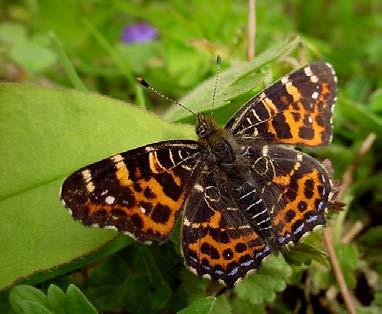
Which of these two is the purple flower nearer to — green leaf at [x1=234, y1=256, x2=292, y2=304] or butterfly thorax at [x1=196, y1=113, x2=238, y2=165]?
butterfly thorax at [x1=196, y1=113, x2=238, y2=165]

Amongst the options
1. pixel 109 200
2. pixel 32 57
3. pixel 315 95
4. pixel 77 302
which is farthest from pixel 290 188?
pixel 32 57

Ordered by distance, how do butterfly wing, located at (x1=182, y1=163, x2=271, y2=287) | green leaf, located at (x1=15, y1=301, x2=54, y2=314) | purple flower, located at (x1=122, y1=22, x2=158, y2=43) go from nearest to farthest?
green leaf, located at (x1=15, y1=301, x2=54, y2=314), butterfly wing, located at (x1=182, y1=163, x2=271, y2=287), purple flower, located at (x1=122, y1=22, x2=158, y2=43)

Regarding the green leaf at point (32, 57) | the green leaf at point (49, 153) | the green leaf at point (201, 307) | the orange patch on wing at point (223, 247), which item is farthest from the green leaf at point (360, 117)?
the green leaf at point (32, 57)

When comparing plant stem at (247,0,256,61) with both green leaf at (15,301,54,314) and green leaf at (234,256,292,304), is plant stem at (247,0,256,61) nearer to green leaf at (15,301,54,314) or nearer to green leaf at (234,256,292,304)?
green leaf at (234,256,292,304)

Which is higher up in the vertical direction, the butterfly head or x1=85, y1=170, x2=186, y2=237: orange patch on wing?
the butterfly head

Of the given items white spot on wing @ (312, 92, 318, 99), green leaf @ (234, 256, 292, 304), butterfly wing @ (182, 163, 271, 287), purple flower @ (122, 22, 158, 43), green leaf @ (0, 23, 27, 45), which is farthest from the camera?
purple flower @ (122, 22, 158, 43)

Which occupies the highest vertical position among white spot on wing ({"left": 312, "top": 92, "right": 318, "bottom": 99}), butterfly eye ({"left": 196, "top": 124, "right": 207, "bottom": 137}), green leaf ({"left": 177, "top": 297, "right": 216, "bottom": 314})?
butterfly eye ({"left": 196, "top": 124, "right": 207, "bottom": 137})

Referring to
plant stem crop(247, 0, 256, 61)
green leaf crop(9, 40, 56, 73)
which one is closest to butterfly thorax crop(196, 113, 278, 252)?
plant stem crop(247, 0, 256, 61)

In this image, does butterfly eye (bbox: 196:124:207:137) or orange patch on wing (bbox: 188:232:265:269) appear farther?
butterfly eye (bbox: 196:124:207:137)
